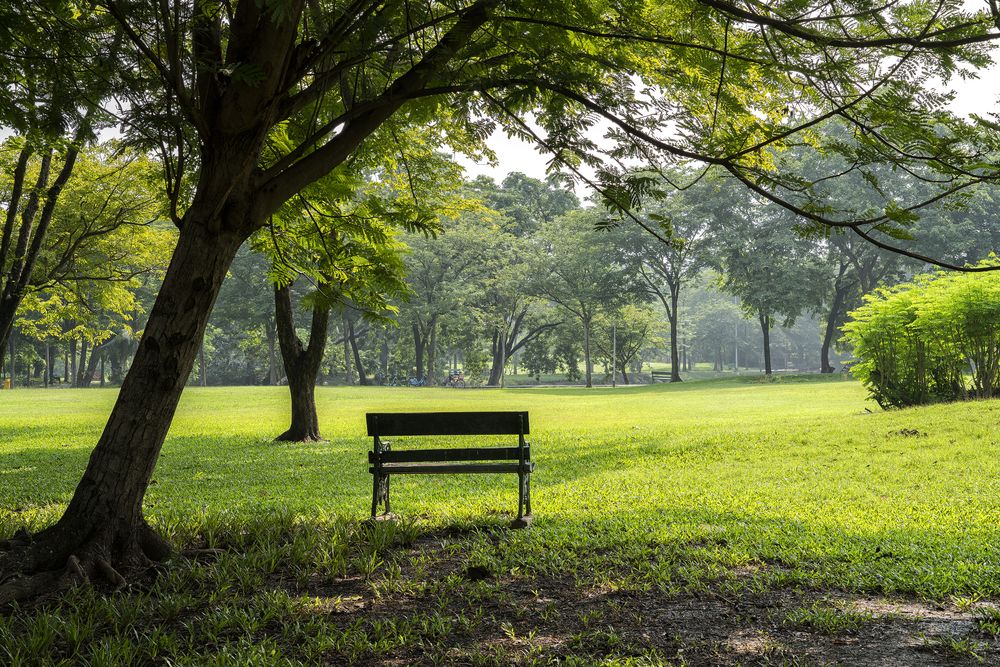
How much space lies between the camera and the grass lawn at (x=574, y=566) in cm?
379

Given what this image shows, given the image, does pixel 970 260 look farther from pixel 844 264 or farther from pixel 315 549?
pixel 315 549

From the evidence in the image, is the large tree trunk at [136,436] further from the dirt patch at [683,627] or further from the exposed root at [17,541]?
the dirt patch at [683,627]

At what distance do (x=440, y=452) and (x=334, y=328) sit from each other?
58.3 m

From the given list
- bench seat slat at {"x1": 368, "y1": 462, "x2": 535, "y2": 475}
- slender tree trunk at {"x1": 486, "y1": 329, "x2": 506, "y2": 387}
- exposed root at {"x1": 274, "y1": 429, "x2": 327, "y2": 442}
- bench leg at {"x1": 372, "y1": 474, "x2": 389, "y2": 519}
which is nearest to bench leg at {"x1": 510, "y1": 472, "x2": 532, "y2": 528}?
bench seat slat at {"x1": 368, "y1": 462, "x2": 535, "y2": 475}

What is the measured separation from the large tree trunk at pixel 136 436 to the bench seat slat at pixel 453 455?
7.04ft

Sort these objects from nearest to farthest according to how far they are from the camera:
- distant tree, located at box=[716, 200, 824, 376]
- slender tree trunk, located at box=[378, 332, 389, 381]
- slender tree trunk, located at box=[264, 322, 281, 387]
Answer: distant tree, located at box=[716, 200, 824, 376] < slender tree trunk, located at box=[264, 322, 281, 387] < slender tree trunk, located at box=[378, 332, 389, 381]

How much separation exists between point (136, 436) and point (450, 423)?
2.64 metres

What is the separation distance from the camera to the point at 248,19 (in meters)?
5.20

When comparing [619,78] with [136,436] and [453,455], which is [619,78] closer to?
[453,455]

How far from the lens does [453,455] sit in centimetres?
664

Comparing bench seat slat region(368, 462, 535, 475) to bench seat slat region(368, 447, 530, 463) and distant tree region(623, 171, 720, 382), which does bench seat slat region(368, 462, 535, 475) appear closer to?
bench seat slat region(368, 447, 530, 463)

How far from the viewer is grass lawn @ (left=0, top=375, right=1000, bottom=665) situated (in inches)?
149

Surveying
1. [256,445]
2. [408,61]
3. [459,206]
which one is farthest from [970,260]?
[408,61]

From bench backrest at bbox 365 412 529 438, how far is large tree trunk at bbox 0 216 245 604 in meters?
2.09
